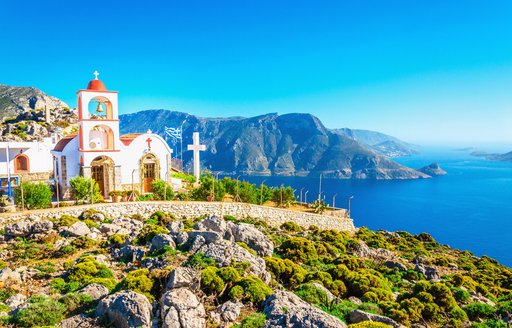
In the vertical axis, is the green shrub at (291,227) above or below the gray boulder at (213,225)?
below

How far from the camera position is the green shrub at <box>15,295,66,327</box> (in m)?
8.41

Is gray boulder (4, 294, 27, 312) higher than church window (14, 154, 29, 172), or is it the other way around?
church window (14, 154, 29, 172)

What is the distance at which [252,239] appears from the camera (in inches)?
627

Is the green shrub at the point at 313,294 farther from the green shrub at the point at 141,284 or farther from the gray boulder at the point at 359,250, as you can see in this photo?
the gray boulder at the point at 359,250

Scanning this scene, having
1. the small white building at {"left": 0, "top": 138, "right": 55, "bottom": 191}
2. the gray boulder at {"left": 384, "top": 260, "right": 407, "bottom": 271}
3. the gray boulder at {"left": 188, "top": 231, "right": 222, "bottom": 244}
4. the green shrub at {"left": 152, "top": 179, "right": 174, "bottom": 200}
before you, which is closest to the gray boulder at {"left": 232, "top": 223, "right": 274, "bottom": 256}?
the gray boulder at {"left": 188, "top": 231, "right": 222, "bottom": 244}

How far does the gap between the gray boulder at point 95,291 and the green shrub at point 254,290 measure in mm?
3978

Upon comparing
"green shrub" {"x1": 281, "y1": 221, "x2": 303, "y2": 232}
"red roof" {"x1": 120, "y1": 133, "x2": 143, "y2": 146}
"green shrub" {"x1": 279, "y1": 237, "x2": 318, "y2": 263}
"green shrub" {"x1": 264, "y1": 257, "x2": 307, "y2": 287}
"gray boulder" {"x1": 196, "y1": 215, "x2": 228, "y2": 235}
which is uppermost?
"red roof" {"x1": 120, "y1": 133, "x2": 143, "y2": 146}

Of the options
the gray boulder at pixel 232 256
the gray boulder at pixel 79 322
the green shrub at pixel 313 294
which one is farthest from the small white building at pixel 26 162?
the green shrub at pixel 313 294

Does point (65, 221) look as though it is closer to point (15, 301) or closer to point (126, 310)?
point (15, 301)

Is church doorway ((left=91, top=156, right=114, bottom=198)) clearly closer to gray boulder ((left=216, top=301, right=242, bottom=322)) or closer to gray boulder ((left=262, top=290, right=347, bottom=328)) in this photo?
gray boulder ((left=216, top=301, right=242, bottom=322))

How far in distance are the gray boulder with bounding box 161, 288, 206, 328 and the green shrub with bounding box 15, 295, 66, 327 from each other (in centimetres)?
271

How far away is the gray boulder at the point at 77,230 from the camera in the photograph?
17672mm

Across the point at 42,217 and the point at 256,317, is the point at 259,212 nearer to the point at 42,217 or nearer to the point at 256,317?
the point at 42,217

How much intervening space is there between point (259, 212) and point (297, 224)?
143 inches
